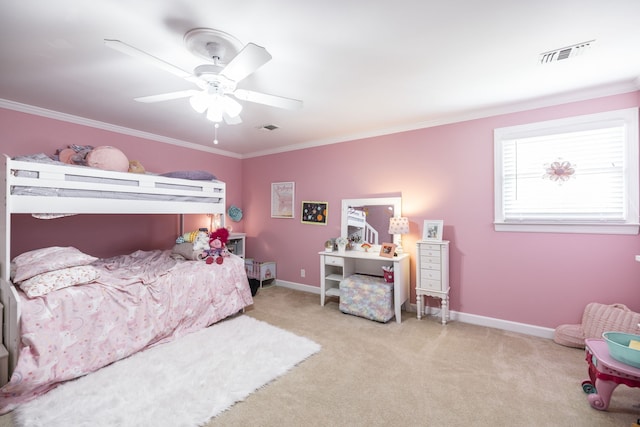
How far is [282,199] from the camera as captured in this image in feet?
15.6

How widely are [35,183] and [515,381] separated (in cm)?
390

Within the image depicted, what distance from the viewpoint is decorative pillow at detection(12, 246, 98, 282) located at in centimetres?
213

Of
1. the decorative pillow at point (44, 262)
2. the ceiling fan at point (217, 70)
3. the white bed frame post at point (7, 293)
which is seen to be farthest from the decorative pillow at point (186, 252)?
the ceiling fan at point (217, 70)

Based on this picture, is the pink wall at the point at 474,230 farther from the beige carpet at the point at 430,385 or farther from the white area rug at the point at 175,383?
the white area rug at the point at 175,383

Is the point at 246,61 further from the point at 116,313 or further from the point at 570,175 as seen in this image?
the point at 570,175

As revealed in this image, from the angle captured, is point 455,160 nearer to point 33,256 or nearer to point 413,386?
point 413,386

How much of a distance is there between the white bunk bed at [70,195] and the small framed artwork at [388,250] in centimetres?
174

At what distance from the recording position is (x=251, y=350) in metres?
2.53

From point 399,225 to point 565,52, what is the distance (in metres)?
2.03

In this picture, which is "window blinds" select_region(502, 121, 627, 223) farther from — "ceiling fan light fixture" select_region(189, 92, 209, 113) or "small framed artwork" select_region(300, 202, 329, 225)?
"ceiling fan light fixture" select_region(189, 92, 209, 113)

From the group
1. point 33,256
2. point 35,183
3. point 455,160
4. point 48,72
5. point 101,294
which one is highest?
point 48,72

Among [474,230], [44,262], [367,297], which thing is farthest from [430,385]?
[44,262]

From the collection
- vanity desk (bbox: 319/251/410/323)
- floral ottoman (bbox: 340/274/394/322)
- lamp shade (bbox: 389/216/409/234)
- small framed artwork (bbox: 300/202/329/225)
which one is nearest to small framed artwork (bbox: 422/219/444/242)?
lamp shade (bbox: 389/216/409/234)

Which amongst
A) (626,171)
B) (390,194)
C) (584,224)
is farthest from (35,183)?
(626,171)
